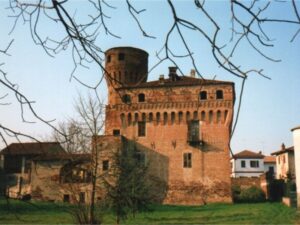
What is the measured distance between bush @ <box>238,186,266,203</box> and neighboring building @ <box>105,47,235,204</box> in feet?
10.4

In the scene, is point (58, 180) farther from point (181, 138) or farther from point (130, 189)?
point (130, 189)

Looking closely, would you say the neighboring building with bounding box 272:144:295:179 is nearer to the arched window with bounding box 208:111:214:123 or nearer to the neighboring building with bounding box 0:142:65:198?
the arched window with bounding box 208:111:214:123

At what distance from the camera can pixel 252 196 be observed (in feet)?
113

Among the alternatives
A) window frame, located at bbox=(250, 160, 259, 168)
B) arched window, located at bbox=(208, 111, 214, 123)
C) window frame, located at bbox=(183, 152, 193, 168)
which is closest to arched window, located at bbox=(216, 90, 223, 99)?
arched window, located at bbox=(208, 111, 214, 123)

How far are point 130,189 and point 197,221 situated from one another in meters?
4.58

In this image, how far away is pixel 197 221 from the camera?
2098 centimetres

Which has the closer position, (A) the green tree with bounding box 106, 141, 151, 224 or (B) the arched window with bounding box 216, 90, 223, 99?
(A) the green tree with bounding box 106, 141, 151, 224

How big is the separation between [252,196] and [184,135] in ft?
25.0

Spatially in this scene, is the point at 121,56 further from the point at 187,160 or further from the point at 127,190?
the point at 127,190

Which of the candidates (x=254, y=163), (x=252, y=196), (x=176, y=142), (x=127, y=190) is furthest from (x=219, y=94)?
(x=254, y=163)

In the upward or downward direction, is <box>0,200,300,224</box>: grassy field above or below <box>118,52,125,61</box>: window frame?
below

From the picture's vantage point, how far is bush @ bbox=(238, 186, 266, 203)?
3428cm

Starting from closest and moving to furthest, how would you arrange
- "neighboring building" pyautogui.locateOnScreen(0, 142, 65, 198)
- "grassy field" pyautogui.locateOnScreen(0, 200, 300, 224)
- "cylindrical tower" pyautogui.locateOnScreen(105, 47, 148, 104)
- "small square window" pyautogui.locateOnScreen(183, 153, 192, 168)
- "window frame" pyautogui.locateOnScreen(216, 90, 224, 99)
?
"grassy field" pyautogui.locateOnScreen(0, 200, 300, 224) → "small square window" pyautogui.locateOnScreen(183, 153, 192, 168) → "window frame" pyautogui.locateOnScreen(216, 90, 224, 99) → "cylindrical tower" pyautogui.locateOnScreen(105, 47, 148, 104) → "neighboring building" pyautogui.locateOnScreen(0, 142, 65, 198)

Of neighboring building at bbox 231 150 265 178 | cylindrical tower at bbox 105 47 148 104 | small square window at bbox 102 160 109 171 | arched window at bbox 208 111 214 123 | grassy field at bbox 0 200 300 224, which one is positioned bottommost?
grassy field at bbox 0 200 300 224
